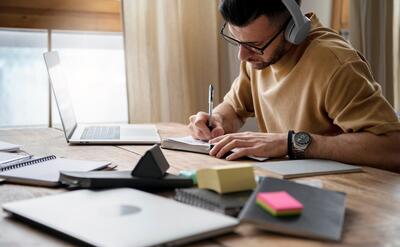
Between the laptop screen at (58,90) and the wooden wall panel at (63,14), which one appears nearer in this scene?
the laptop screen at (58,90)

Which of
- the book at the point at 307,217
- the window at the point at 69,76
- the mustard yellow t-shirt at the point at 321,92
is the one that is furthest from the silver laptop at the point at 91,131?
the book at the point at 307,217

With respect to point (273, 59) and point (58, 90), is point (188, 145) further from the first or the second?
point (58, 90)

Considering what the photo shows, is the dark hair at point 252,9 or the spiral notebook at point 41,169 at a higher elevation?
the dark hair at point 252,9

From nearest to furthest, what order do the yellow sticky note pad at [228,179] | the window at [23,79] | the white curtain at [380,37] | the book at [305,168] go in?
the yellow sticky note pad at [228,179], the book at [305,168], the window at [23,79], the white curtain at [380,37]

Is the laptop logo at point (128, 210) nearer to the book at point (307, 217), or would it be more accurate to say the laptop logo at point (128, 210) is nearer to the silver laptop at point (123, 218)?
the silver laptop at point (123, 218)

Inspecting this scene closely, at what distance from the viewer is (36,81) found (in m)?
2.43

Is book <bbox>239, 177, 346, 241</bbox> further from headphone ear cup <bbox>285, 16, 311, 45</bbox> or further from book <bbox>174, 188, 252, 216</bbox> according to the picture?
headphone ear cup <bbox>285, 16, 311, 45</bbox>

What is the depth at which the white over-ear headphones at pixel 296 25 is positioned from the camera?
1.39 metres

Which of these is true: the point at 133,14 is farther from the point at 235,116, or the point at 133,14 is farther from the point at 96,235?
the point at 96,235

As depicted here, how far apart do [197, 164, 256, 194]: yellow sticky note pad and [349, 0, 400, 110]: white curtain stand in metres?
2.49

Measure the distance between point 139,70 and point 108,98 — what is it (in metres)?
0.29

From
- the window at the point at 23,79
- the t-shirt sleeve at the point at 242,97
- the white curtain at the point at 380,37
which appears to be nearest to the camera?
the t-shirt sleeve at the point at 242,97

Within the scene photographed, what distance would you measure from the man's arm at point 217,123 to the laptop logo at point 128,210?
2.68 ft

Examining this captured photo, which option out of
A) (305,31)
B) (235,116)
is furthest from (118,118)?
(305,31)
